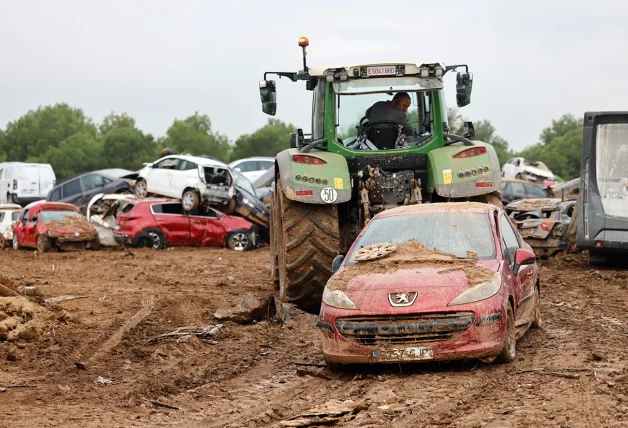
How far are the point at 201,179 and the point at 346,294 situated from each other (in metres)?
21.4

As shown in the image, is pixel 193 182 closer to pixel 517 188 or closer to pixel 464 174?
pixel 517 188

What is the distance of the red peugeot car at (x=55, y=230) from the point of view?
30688mm

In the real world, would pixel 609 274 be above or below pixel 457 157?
below

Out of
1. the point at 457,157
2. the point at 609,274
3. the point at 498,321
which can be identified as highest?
the point at 457,157

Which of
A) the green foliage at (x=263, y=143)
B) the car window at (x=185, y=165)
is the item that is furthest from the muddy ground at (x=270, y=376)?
the green foliage at (x=263, y=143)

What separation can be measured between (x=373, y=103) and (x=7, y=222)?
79.3 feet

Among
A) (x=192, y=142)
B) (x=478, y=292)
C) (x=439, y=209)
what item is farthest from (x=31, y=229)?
(x=192, y=142)

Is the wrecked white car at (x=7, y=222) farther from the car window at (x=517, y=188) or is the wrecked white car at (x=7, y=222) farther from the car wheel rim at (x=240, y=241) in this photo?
the car window at (x=517, y=188)

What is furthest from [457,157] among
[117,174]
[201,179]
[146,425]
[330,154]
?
[117,174]

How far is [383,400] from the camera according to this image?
828 cm

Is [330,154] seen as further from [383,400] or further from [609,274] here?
[609,274]

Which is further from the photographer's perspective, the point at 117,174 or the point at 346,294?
the point at 117,174

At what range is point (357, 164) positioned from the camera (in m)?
13.5

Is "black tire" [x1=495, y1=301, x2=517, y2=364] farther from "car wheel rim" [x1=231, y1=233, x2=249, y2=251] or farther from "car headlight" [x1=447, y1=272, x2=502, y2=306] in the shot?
"car wheel rim" [x1=231, y1=233, x2=249, y2=251]
